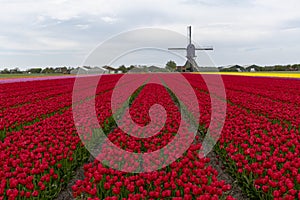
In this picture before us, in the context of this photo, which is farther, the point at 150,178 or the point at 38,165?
the point at 38,165

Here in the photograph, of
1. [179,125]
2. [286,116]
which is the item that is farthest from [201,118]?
[286,116]

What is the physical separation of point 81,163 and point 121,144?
86 centimetres

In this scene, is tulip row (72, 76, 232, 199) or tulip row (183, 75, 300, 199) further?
tulip row (183, 75, 300, 199)

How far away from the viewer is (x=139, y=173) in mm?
4141

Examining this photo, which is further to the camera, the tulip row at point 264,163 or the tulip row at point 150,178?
the tulip row at point 264,163

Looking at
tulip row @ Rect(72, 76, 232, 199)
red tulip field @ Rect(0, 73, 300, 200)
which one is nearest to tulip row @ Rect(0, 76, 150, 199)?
red tulip field @ Rect(0, 73, 300, 200)

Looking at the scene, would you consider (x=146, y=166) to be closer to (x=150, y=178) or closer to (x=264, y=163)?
(x=150, y=178)

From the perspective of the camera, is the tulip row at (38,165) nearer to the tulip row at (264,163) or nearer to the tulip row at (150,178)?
the tulip row at (150,178)

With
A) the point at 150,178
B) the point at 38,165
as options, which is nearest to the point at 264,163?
the point at 150,178

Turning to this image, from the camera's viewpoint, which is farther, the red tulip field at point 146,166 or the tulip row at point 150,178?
the red tulip field at point 146,166

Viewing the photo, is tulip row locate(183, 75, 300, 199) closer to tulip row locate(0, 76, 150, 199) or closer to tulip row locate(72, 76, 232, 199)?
tulip row locate(72, 76, 232, 199)

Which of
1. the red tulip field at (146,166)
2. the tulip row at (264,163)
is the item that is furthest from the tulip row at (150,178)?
the tulip row at (264,163)

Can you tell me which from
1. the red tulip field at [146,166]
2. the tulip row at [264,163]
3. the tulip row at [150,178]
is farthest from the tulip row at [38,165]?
the tulip row at [264,163]

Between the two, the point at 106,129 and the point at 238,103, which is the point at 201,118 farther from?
the point at 238,103
